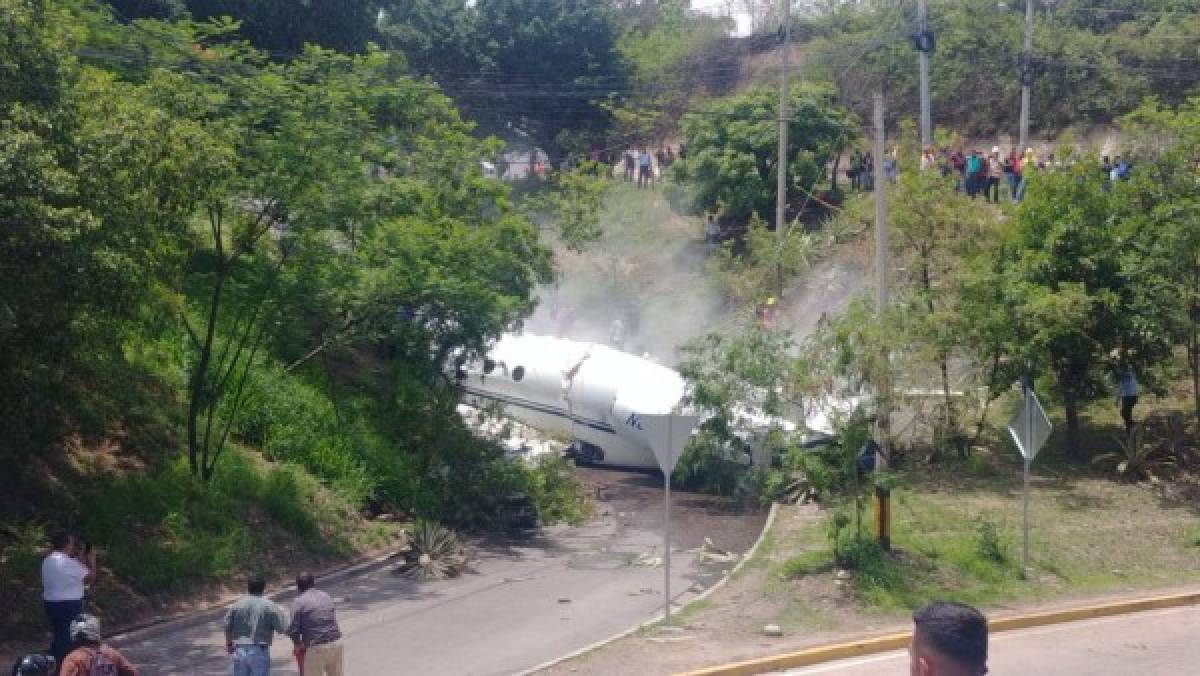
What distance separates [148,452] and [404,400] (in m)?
5.07

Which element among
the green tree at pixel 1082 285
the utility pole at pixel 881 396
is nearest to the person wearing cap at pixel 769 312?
the green tree at pixel 1082 285

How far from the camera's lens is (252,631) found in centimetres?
1104

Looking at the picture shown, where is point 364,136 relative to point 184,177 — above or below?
above

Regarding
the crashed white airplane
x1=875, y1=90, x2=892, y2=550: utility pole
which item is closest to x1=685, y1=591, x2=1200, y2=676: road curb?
x1=875, y1=90, x2=892, y2=550: utility pole

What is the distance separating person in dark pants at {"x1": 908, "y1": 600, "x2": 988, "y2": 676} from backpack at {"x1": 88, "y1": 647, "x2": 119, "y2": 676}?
6405 mm

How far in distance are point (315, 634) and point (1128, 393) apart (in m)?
17.6

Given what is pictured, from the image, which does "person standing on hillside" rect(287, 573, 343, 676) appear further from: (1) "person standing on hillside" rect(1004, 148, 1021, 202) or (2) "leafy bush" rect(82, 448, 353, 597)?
(1) "person standing on hillside" rect(1004, 148, 1021, 202)

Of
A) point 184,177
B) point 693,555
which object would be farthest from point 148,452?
point 693,555

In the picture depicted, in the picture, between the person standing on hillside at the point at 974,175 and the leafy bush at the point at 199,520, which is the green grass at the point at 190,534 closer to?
the leafy bush at the point at 199,520

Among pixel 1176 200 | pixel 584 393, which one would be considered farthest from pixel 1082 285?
pixel 584 393

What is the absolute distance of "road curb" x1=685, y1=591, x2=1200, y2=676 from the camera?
13.6 metres

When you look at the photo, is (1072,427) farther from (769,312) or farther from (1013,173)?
(1013,173)

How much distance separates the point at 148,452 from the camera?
18.2 meters

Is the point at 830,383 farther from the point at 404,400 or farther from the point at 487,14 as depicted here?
the point at 487,14
